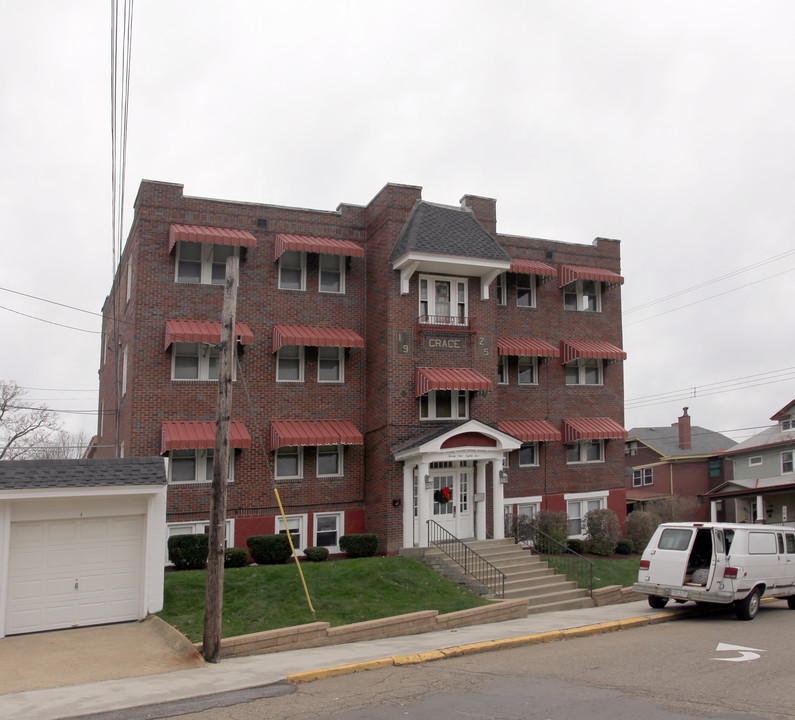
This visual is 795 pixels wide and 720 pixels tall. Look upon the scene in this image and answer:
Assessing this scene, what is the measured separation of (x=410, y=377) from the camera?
2364cm

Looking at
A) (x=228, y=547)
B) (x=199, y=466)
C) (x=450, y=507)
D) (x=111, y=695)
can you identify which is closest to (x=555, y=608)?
(x=450, y=507)

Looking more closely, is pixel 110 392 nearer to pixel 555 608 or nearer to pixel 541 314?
pixel 541 314

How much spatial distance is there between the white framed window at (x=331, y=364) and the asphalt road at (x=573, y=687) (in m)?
12.4

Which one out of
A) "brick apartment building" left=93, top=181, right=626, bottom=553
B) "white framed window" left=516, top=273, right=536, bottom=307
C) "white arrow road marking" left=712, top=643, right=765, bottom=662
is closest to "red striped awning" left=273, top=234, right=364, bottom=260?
"brick apartment building" left=93, top=181, right=626, bottom=553

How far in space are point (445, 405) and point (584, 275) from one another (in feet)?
24.7

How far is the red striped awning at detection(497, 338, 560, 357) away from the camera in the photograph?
25984 mm

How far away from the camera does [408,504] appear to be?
22875 mm

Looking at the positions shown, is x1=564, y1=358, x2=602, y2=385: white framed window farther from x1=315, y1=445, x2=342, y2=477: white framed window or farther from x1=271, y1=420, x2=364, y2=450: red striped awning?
x1=315, y1=445, x2=342, y2=477: white framed window

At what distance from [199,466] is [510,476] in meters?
10.6

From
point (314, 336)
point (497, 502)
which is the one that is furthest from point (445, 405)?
point (314, 336)

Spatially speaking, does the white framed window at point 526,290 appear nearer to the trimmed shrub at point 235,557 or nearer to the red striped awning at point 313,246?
the red striped awning at point 313,246

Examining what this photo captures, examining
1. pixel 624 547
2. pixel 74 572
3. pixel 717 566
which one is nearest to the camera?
pixel 74 572

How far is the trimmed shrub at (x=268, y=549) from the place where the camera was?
838 inches

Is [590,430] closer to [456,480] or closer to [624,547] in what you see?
[624,547]
